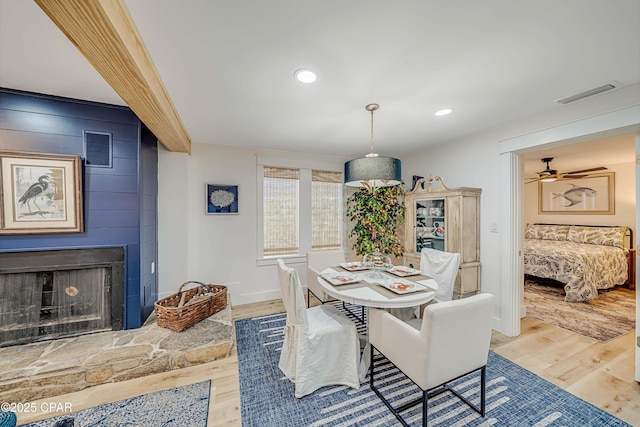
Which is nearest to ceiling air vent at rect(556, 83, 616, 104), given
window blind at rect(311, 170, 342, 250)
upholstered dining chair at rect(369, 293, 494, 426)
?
upholstered dining chair at rect(369, 293, 494, 426)

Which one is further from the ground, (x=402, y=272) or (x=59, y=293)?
(x=402, y=272)

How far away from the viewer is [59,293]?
7.32 feet

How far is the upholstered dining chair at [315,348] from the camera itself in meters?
1.78

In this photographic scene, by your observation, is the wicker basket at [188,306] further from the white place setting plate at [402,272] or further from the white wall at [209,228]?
the white place setting plate at [402,272]

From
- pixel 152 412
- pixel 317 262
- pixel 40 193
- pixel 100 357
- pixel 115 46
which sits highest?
pixel 115 46

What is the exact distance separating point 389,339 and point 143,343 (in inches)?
85.9

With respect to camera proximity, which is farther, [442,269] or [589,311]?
[589,311]

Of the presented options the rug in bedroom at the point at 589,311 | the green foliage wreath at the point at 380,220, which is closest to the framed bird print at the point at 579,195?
the rug in bedroom at the point at 589,311

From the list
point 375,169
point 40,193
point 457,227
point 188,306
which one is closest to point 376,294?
point 375,169

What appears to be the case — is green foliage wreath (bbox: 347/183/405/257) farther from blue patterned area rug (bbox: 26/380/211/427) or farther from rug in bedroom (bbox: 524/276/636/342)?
blue patterned area rug (bbox: 26/380/211/427)

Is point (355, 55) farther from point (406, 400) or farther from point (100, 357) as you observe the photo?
point (100, 357)

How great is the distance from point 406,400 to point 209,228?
294 centimetres

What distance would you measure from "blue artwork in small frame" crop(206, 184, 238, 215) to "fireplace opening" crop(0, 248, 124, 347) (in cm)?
119

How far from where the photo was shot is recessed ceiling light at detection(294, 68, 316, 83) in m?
1.66
